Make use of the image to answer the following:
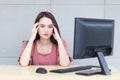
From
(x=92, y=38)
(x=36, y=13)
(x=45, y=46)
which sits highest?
(x=36, y=13)

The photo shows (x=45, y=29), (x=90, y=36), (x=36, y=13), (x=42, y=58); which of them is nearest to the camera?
(x=90, y=36)

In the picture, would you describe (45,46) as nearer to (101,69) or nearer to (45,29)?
(45,29)

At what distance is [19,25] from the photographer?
325cm

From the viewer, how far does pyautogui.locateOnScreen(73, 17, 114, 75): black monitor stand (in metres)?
2.08

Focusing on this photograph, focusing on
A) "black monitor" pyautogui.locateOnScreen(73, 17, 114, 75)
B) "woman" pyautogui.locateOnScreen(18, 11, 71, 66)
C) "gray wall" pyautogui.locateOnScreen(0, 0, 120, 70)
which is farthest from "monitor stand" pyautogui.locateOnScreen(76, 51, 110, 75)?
"gray wall" pyautogui.locateOnScreen(0, 0, 120, 70)

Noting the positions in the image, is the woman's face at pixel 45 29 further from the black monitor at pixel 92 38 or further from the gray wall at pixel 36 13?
the black monitor at pixel 92 38

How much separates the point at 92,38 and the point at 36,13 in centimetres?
126

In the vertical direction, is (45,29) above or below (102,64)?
above

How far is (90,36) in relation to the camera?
2127 millimetres

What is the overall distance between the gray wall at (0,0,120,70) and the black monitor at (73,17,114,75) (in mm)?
987

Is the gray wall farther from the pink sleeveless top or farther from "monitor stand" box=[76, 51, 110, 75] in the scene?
"monitor stand" box=[76, 51, 110, 75]

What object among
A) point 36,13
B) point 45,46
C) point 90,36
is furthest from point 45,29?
→ point 90,36

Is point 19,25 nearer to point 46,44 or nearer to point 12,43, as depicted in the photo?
point 12,43

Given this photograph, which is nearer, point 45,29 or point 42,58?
point 45,29
